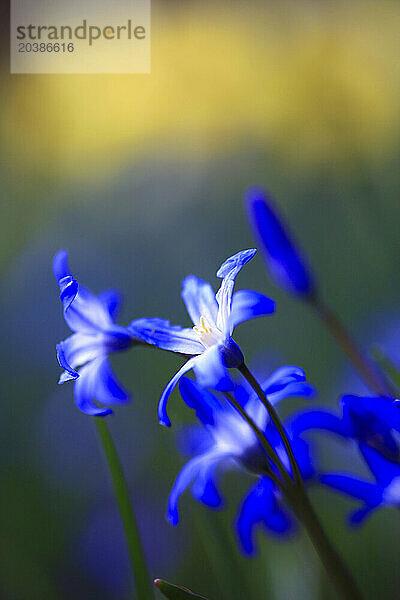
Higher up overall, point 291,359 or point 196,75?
point 196,75

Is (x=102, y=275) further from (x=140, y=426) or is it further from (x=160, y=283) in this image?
(x=140, y=426)

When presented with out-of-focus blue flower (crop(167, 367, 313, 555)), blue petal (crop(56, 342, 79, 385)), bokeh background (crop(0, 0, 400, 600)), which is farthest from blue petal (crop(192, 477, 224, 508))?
bokeh background (crop(0, 0, 400, 600))

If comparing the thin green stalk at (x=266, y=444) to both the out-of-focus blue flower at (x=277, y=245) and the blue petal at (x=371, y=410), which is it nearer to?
the blue petal at (x=371, y=410)

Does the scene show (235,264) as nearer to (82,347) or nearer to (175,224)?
(82,347)

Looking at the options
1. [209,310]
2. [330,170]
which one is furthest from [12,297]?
[209,310]

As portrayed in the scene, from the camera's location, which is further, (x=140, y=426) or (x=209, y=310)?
(x=140, y=426)

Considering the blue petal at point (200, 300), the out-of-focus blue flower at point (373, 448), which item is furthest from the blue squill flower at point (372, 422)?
the blue petal at point (200, 300)

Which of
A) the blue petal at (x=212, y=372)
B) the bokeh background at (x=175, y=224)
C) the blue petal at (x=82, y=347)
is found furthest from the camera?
the bokeh background at (x=175, y=224)

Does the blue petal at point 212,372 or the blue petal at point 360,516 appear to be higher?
the blue petal at point 212,372
